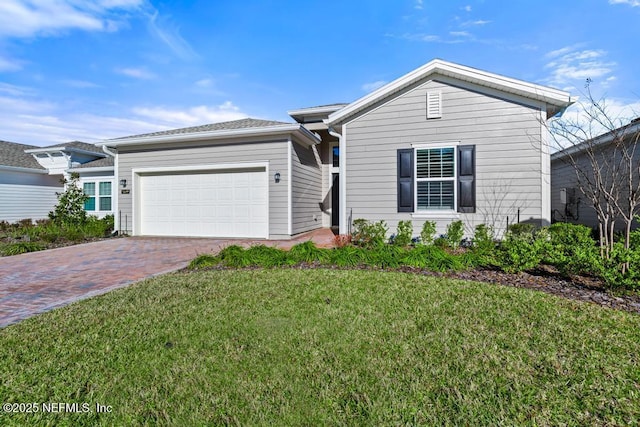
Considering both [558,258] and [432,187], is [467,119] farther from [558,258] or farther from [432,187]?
[558,258]

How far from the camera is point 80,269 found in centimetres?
644

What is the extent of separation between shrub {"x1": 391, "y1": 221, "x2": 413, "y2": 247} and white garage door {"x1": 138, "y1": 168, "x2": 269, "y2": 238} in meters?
4.32

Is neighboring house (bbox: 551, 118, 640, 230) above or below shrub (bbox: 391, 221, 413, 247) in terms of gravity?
above

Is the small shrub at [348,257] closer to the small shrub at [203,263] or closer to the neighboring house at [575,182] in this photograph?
the small shrub at [203,263]

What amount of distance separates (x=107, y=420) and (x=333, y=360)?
4.92 ft

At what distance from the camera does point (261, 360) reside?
99.8 inches

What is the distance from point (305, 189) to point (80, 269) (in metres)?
6.91

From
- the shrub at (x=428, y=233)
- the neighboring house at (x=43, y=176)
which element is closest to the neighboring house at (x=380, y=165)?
the shrub at (x=428, y=233)

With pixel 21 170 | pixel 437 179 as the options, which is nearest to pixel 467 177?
pixel 437 179

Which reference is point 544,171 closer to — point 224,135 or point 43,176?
point 224,135

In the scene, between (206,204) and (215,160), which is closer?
(215,160)

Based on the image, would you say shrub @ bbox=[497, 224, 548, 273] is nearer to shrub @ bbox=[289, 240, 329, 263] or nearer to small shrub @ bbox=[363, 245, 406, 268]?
small shrub @ bbox=[363, 245, 406, 268]

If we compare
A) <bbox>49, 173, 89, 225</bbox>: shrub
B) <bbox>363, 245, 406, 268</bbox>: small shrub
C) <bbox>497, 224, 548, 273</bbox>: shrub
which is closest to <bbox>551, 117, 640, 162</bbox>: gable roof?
<bbox>497, 224, 548, 273</bbox>: shrub

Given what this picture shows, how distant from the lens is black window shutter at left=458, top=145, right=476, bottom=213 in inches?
311
